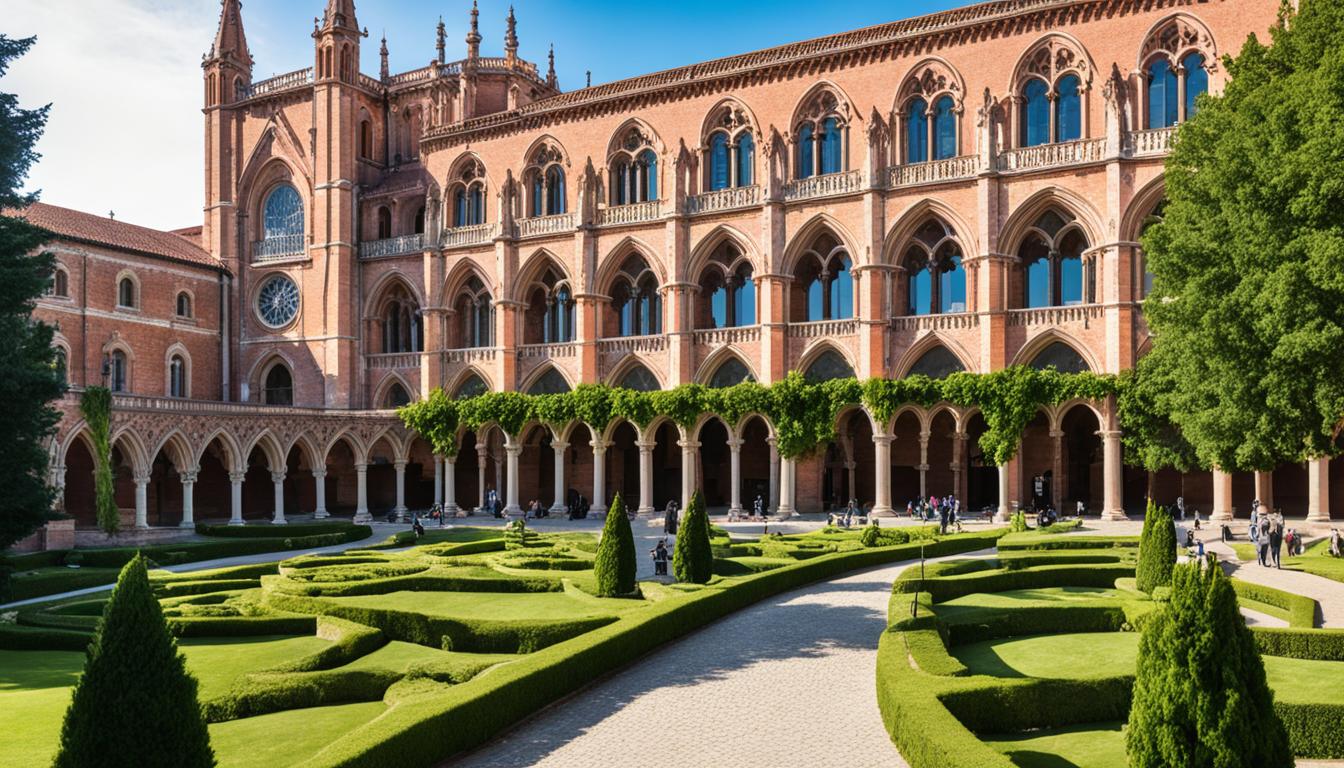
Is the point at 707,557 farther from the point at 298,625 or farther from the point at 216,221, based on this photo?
the point at 216,221

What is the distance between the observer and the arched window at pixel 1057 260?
3881 centimetres

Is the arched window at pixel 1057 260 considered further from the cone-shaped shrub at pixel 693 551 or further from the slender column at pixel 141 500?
the slender column at pixel 141 500

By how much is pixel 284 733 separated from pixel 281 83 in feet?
164

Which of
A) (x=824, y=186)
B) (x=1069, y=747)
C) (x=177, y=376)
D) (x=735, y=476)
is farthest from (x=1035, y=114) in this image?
(x=177, y=376)

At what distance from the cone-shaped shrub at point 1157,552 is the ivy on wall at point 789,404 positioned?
17.0 m

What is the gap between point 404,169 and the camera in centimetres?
5538

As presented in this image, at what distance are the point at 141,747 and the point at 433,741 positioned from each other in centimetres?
347

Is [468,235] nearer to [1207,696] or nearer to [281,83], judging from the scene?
[281,83]

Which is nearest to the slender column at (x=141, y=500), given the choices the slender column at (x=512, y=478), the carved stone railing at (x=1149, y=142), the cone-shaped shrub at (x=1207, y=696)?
the slender column at (x=512, y=478)

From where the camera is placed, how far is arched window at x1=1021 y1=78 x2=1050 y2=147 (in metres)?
39.4

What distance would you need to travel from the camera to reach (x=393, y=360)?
5222cm

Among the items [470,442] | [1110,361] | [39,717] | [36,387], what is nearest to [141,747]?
[39,717]

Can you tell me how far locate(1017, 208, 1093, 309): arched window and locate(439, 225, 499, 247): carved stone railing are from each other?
952 inches

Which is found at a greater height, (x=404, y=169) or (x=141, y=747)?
(x=404, y=169)
